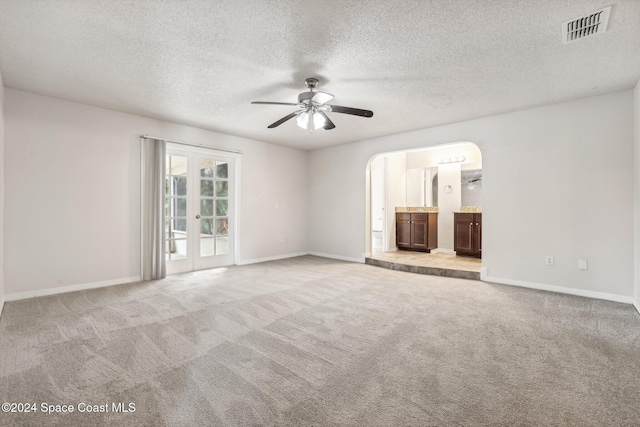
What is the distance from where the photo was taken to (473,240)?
6012 millimetres

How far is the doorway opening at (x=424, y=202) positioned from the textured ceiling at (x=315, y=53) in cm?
262

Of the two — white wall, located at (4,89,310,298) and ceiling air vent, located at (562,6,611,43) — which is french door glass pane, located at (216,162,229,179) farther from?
ceiling air vent, located at (562,6,611,43)

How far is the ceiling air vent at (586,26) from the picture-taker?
2.23 meters

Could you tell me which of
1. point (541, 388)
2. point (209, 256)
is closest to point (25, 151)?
point (209, 256)

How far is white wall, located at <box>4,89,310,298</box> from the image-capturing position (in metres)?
3.70

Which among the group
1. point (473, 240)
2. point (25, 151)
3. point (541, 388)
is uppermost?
point (25, 151)

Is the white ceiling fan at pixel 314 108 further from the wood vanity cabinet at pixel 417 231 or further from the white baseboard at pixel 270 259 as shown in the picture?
the wood vanity cabinet at pixel 417 231

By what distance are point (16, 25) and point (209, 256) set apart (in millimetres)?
4133

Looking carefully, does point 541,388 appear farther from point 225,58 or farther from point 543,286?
point 225,58

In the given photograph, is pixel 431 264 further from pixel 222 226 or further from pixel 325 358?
pixel 222 226

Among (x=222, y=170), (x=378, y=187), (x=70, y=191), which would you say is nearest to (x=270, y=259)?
(x=222, y=170)

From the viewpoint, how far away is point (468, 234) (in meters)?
6.09

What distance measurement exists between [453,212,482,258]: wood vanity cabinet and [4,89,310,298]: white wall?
5.62 meters

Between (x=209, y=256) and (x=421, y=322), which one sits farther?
(x=209, y=256)
